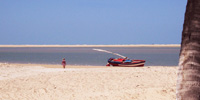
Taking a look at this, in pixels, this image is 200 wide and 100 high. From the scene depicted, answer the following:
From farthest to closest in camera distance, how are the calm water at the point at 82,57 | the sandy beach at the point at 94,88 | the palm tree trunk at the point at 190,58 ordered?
the calm water at the point at 82,57 < the sandy beach at the point at 94,88 < the palm tree trunk at the point at 190,58

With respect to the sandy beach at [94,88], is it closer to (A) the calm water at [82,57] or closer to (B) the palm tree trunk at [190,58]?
(B) the palm tree trunk at [190,58]

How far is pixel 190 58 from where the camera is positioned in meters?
5.40

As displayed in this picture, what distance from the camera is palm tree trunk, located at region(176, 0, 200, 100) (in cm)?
539

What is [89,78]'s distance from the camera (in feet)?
45.1

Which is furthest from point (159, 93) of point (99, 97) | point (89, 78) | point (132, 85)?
point (89, 78)

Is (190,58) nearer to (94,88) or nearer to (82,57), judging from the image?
(94,88)

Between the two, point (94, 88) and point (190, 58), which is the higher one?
point (190, 58)

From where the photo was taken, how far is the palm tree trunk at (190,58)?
17.7 feet

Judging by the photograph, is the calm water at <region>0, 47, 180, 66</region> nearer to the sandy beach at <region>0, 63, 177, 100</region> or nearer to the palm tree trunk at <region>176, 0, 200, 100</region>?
the sandy beach at <region>0, 63, 177, 100</region>

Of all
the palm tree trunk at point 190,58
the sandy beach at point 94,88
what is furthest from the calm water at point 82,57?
the palm tree trunk at point 190,58

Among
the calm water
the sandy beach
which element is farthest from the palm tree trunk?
the calm water

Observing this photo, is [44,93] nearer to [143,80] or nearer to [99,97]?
[99,97]

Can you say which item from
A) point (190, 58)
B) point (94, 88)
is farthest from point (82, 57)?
point (190, 58)

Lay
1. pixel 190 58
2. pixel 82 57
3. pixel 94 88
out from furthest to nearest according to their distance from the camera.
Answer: pixel 82 57 → pixel 94 88 → pixel 190 58
